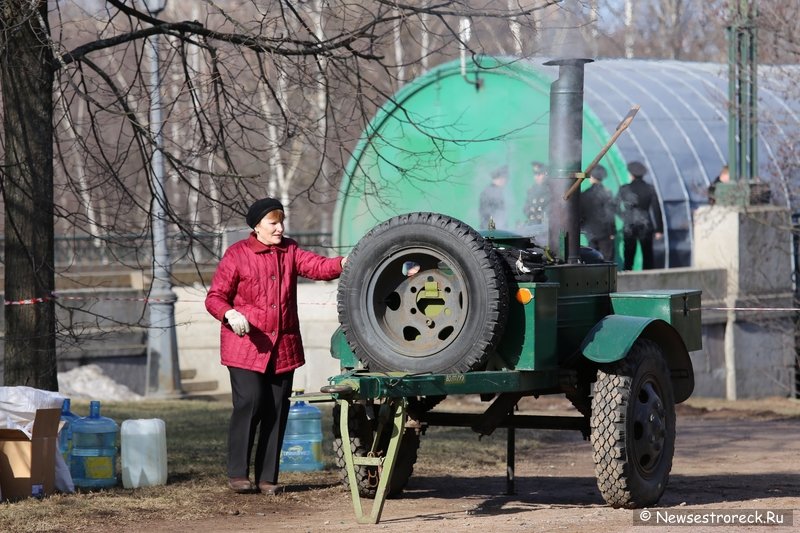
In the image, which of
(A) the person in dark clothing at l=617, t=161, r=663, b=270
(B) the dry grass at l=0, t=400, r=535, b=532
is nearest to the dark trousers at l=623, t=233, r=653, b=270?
(A) the person in dark clothing at l=617, t=161, r=663, b=270

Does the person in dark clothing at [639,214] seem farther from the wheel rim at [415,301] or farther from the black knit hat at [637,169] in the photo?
the wheel rim at [415,301]

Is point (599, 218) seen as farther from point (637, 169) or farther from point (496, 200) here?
point (496, 200)

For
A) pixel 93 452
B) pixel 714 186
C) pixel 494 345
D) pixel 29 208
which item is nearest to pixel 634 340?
pixel 494 345

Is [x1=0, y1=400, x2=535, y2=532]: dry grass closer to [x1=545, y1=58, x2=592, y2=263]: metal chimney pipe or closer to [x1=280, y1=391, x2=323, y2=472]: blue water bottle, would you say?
[x1=280, y1=391, x2=323, y2=472]: blue water bottle

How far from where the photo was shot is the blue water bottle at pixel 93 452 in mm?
9039

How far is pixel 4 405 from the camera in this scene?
8.34 meters

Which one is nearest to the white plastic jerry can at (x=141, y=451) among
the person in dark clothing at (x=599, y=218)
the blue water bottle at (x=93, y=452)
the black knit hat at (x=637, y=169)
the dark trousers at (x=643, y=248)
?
the blue water bottle at (x=93, y=452)

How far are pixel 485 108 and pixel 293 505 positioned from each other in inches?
626

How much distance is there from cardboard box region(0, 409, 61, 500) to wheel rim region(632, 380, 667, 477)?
335 cm

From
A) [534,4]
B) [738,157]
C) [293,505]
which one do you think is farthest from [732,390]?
[293,505]

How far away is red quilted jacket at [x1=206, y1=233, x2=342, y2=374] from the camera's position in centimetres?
855

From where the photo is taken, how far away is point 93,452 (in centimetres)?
905

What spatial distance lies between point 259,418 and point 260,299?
0.74 meters

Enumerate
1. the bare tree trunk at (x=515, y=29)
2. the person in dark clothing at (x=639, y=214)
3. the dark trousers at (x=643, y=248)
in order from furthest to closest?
the person in dark clothing at (x=639, y=214)
the dark trousers at (x=643, y=248)
the bare tree trunk at (x=515, y=29)
